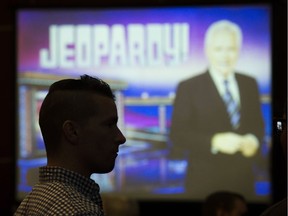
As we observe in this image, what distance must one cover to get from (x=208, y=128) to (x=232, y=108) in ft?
0.69

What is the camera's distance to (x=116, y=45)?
182 inches

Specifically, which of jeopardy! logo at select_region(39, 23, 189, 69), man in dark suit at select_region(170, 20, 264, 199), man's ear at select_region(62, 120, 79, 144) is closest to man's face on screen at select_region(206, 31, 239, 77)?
man in dark suit at select_region(170, 20, 264, 199)

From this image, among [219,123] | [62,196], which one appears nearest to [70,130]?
[62,196]

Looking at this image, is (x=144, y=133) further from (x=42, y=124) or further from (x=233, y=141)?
(x=42, y=124)

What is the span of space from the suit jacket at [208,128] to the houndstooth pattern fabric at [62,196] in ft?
10.3

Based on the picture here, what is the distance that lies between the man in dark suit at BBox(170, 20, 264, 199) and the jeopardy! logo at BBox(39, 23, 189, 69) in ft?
0.72

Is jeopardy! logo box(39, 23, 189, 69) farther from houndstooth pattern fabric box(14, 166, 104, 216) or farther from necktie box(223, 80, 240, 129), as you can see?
houndstooth pattern fabric box(14, 166, 104, 216)

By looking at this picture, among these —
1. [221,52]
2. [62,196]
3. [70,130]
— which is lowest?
[62,196]

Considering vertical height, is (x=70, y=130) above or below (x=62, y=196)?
above

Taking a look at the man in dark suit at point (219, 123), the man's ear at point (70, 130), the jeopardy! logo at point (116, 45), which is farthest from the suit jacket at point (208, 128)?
the man's ear at point (70, 130)

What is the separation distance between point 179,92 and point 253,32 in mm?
638

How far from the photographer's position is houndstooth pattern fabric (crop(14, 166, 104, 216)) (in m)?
1.30

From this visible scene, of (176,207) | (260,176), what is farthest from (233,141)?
(176,207)

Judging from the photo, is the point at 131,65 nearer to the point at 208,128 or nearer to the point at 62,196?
the point at 208,128
